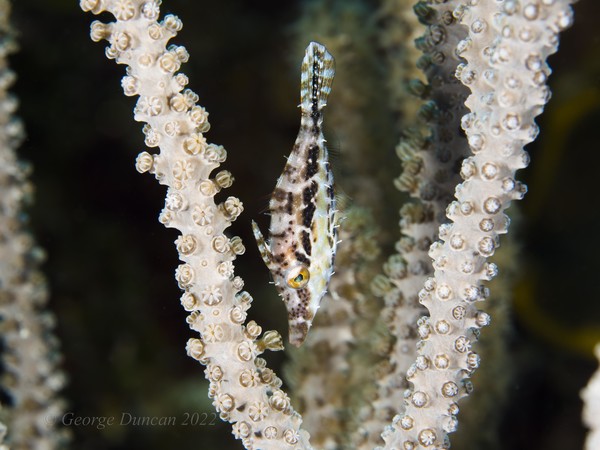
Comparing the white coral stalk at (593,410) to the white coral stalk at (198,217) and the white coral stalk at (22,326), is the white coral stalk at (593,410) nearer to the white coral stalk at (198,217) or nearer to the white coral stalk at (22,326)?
the white coral stalk at (198,217)

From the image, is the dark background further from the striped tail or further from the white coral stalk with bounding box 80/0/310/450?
the white coral stalk with bounding box 80/0/310/450

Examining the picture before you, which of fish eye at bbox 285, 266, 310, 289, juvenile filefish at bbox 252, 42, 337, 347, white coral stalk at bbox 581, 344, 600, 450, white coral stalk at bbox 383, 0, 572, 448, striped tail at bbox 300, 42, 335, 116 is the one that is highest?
striped tail at bbox 300, 42, 335, 116

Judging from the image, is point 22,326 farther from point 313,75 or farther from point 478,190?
point 478,190

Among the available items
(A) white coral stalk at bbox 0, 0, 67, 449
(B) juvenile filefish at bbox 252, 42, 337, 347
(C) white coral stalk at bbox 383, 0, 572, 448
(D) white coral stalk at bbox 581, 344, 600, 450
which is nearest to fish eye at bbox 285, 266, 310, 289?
(B) juvenile filefish at bbox 252, 42, 337, 347

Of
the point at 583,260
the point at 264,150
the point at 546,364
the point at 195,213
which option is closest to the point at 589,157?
the point at 583,260

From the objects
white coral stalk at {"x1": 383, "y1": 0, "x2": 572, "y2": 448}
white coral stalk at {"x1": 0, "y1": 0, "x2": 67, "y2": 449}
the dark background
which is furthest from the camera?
the dark background
